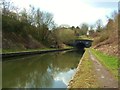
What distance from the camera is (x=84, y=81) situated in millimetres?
12398

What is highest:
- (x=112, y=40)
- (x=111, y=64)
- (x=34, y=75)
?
(x=112, y=40)

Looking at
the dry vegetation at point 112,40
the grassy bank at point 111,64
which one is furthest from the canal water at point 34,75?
the dry vegetation at point 112,40

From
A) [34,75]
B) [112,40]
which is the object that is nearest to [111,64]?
[34,75]

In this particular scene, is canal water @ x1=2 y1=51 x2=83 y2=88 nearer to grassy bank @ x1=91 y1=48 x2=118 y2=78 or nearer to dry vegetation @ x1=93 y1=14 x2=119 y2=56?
grassy bank @ x1=91 y1=48 x2=118 y2=78

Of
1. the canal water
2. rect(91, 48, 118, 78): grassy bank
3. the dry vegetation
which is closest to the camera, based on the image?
rect(91, 48, 118, 78): grassy bank

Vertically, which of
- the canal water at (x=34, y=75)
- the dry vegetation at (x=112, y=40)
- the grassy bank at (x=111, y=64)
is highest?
the dry vegetation at (x=112, y=40)

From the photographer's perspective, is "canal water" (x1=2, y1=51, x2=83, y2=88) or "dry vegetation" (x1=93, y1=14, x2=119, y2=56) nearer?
"canal water" (x1=2, y1=51, x2=83, y2=88)

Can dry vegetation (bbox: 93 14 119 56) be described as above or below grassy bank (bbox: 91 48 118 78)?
above

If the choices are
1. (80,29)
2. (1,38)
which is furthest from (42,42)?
(80,29)

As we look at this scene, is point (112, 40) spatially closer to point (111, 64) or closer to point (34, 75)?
point (111, 64)

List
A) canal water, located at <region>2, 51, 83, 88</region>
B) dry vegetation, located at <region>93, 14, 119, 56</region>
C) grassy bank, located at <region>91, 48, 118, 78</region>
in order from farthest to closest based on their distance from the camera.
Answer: dry vegetation, located at <region>93, 14, 119, 56</region>, canal water, located at <region>2, 51, 83, 88</region>, grassy bank, located at <region>91, 48, 118, 78</region>

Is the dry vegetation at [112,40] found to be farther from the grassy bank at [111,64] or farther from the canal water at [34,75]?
the canal water at [34,75]

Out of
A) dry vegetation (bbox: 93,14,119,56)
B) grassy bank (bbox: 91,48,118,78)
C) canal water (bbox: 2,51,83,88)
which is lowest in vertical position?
canal water (bbox: 2,51,83,88)

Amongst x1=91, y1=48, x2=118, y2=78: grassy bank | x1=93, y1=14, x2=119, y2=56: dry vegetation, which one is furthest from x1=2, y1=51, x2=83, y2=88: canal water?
x1=93, y1=14, x2=119, y2=56: dry vegetation
